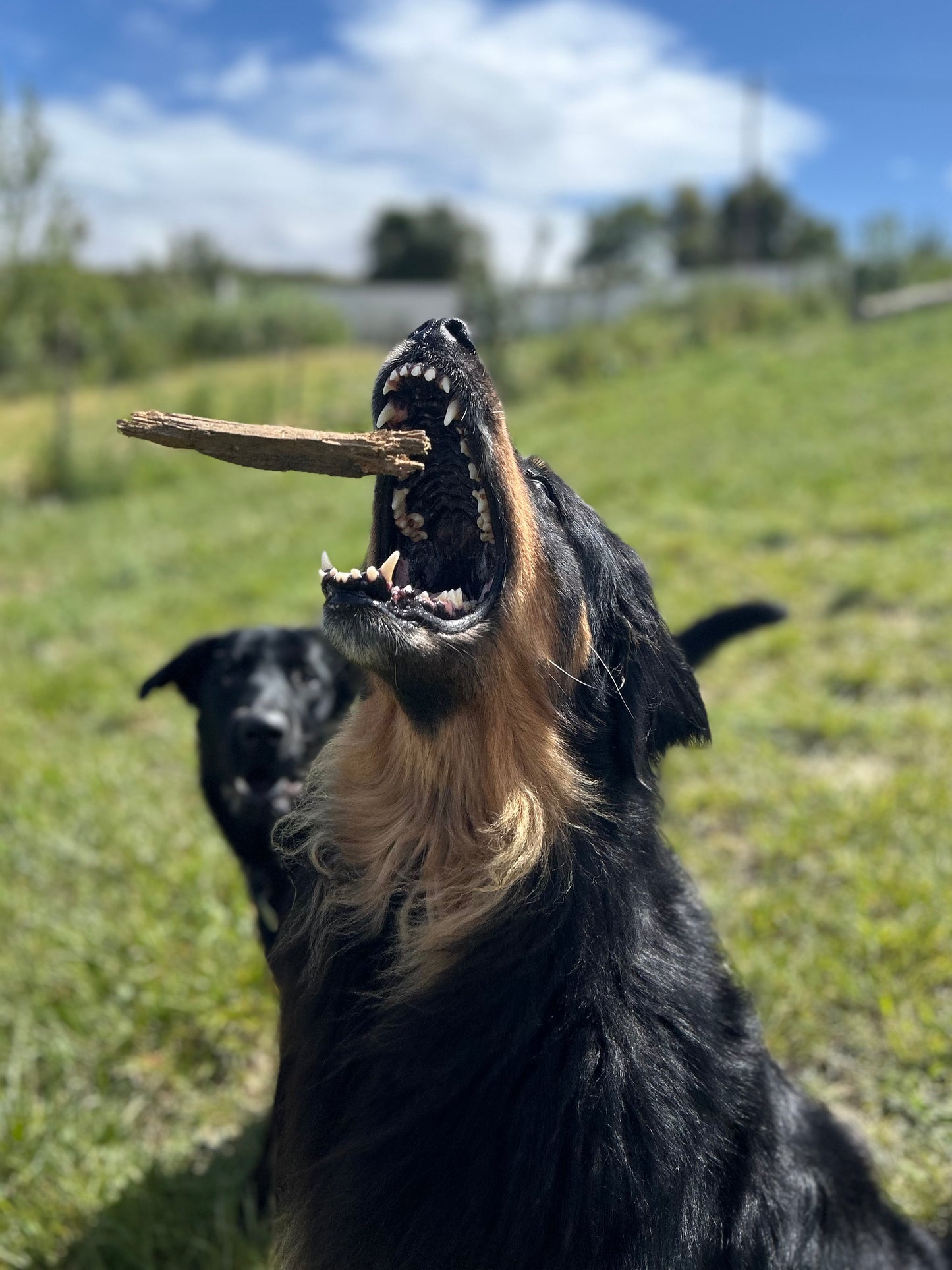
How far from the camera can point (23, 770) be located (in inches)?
212

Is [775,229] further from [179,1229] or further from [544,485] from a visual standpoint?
[179,1229]

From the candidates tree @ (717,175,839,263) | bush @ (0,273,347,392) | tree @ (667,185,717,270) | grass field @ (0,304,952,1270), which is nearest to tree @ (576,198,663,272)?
tree @ (667,185,717,270)

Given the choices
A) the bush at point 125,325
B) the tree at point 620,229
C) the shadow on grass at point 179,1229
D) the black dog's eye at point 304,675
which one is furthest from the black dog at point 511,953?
the tree at point 620,229

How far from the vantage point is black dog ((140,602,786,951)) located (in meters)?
3.23

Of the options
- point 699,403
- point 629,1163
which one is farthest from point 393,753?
point 699,403

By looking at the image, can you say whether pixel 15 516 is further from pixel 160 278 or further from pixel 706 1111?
pixel 160 278

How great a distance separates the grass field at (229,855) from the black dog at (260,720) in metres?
0.71

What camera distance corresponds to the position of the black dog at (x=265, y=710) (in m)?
3.23

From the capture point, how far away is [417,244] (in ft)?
206

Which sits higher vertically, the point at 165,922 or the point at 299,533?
the point at 299,533

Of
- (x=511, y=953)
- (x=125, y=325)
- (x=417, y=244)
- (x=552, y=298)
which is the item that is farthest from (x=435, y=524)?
(x=417, y=244)

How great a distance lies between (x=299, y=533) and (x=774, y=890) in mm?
7466

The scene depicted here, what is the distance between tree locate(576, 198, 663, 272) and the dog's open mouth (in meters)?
70.0

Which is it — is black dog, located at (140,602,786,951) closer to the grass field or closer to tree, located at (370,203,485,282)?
the grass field
